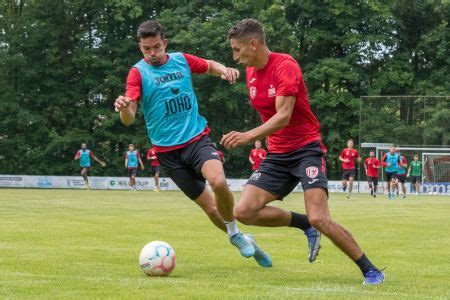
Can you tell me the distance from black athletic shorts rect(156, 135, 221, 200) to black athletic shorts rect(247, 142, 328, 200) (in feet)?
2.81

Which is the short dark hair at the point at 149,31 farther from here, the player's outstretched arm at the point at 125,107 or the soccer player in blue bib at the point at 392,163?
the soccer player in blue bib at the point at 392,163

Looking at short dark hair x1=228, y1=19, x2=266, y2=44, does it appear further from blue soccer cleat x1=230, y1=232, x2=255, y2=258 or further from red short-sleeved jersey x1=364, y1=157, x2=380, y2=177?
red short-sleeved jersey x1=364, y1=157, x2=380, y2=177

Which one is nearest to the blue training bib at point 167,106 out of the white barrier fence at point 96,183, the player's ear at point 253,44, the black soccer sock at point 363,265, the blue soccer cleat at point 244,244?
the blue soccer cleat at point 244,244

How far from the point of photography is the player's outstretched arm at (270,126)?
6683mm

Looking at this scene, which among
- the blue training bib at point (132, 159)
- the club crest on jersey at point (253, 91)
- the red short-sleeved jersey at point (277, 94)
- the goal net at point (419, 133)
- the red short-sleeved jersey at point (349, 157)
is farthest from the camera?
the goal net at point (419, 133)

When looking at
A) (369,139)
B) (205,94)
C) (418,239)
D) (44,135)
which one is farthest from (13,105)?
(418,239)

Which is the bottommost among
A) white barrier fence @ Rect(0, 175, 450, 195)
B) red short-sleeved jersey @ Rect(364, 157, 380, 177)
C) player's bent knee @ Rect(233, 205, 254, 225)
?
white barrier fence @ Rect(0, 175, 450, 195)

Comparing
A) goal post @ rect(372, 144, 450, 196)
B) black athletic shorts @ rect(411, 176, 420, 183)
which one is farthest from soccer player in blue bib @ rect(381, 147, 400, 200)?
black athletic shorts @ rect(411, 176, 420, 183)

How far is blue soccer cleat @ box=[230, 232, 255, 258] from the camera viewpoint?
26.7 ft

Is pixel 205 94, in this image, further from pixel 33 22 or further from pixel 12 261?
pixel 12 261

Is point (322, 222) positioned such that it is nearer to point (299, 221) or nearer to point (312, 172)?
point (312, 172)

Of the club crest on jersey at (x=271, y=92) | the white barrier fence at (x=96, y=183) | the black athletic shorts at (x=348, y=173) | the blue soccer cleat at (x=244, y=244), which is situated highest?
the club crest on jersey at (x=271, y=92)

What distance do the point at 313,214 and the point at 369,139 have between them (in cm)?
3124

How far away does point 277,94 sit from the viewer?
285 inches
